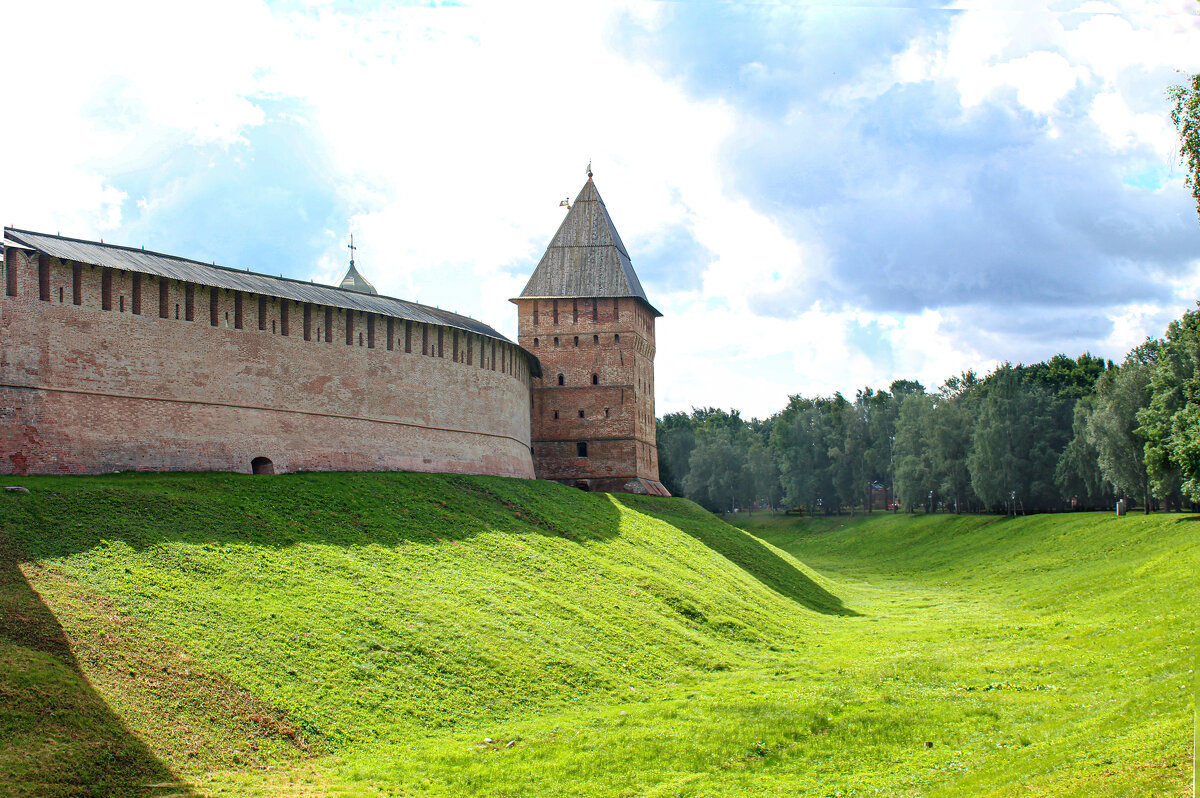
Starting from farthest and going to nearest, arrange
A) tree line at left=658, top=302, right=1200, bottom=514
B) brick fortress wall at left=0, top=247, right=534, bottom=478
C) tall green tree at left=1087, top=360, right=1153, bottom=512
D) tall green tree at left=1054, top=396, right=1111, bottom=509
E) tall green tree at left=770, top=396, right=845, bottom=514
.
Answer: tall green tree at left=770, top=396, right=845, bottom=514 → tall green tree at left=1054, top=396, right=1111, bottom=509 → tall green tree at left=1087, top=360, right=1153, bottom=512 → tree line at left=658, top=302, right=1200, bottom=514 → brick fortress wall at left=0, top=247, right=534, bottom=478

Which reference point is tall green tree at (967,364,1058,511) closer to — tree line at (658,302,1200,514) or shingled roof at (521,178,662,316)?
tree line at (658,302,1200,514)

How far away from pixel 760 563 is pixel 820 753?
68.6 ft

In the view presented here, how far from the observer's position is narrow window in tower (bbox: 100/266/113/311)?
23891 mm

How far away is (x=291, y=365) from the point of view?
28125mm

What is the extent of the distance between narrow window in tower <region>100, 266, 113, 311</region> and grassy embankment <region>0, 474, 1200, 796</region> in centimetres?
480

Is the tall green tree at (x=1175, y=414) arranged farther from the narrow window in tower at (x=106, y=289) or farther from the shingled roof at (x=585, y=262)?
the narrow window in tower at (x=106, y=289)

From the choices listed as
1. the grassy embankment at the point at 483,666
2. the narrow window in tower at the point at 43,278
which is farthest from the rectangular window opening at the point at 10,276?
the grassy embankment at the point at 483,666

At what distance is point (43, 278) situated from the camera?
75.0 ft

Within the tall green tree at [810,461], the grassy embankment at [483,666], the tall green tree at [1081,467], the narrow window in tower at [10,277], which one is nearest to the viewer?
the grassy embankment at [483,666]

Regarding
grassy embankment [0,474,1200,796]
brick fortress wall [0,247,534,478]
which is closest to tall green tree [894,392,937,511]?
grassy embankment [0,474,1200,796]

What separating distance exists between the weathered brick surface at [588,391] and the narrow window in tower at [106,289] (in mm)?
20755

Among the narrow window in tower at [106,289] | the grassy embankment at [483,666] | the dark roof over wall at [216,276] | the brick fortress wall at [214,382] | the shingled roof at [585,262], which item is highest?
the shingled roof at [585,262]

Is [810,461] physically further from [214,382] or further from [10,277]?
[10,277]

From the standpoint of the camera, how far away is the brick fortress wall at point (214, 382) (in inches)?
889
